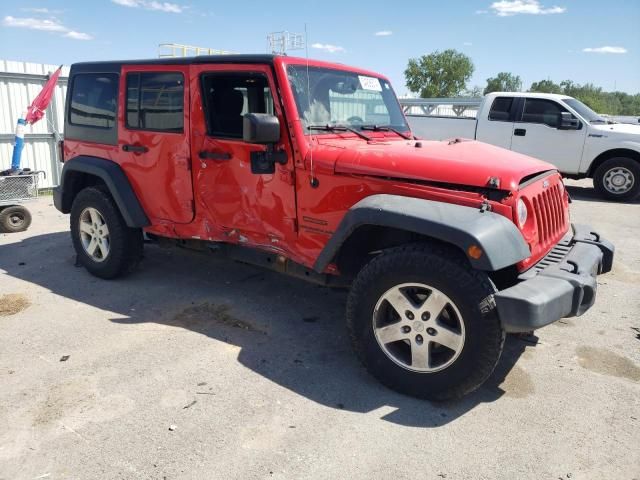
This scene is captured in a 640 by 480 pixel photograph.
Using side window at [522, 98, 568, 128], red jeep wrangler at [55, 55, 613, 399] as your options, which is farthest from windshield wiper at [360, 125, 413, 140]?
side window at [522, 98, 568, 128]

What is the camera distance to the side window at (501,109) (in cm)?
1086

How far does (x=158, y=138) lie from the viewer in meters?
4.55

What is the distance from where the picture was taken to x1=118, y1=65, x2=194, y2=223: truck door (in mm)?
4395

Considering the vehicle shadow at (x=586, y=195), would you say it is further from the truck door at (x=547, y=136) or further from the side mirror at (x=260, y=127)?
the side mirror at (x=260, y=127)

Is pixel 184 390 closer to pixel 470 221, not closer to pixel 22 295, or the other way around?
pixel 470 221

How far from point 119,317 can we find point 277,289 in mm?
1442

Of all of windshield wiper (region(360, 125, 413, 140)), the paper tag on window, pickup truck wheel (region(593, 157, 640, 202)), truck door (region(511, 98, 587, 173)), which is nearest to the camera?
windshield wiper (region(360, 125, 413, 140))

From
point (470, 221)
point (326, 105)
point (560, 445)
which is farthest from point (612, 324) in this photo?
point (326, 105)

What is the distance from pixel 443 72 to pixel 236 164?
52762 millimetres

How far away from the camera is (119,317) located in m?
4.39

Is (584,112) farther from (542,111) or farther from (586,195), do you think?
(586,195)

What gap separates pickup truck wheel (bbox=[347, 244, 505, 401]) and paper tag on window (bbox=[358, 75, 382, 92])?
6.35ft

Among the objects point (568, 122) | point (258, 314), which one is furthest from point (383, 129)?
point (568, 122)

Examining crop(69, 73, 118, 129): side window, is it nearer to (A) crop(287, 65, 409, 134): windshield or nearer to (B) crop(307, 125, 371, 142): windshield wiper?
(A) crop(287, 65, 409, 134): windshield
